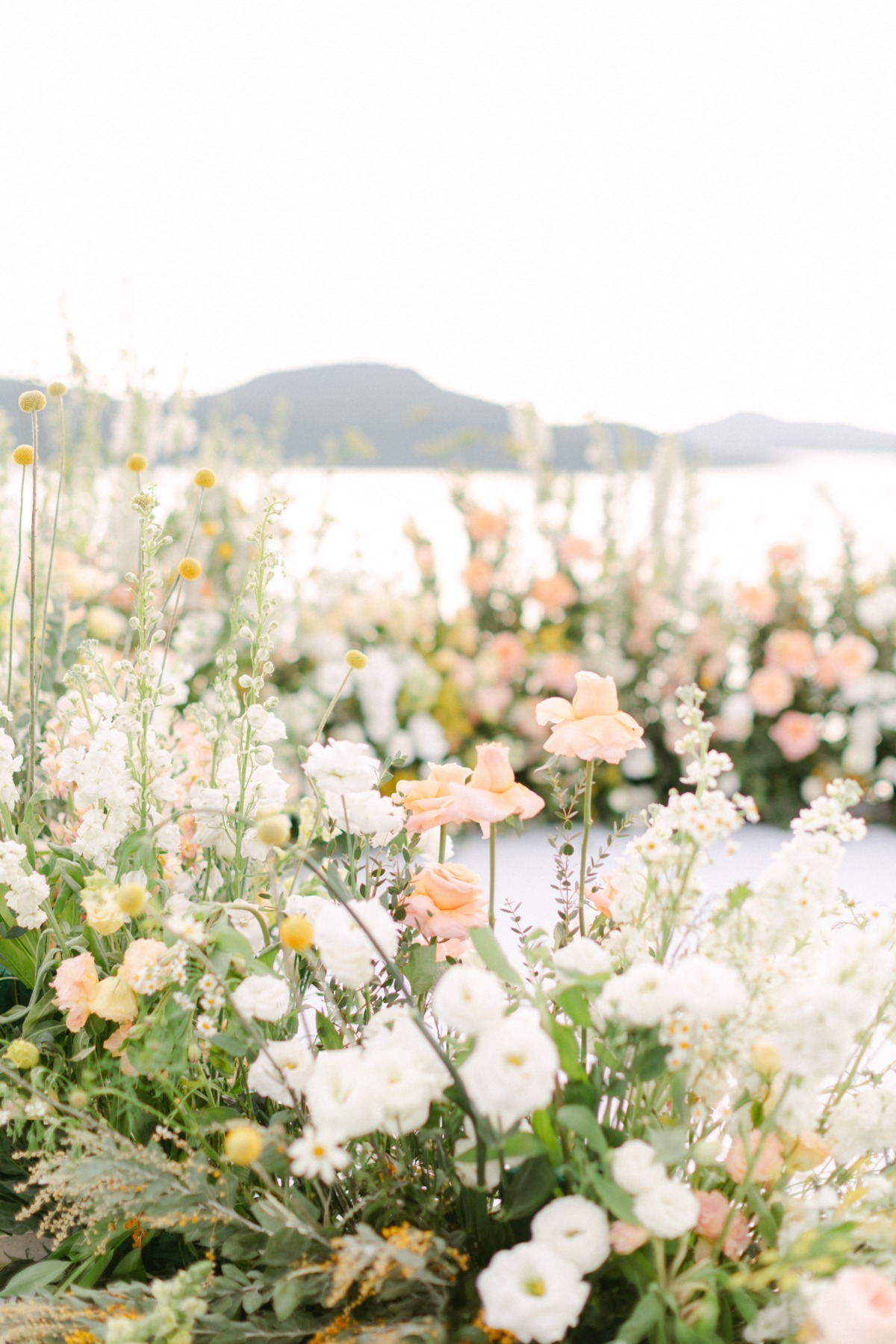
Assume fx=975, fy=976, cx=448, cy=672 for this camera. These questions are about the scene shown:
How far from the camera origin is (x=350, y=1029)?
0.70 metres

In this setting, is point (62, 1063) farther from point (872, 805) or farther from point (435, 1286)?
point (872, 805)

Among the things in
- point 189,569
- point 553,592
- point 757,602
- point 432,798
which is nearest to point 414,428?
point 553,592

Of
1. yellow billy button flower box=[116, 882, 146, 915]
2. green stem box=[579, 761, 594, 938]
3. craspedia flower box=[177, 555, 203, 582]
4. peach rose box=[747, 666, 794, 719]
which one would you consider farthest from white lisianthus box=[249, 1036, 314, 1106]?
peach rose box=[747, 666, 794, 719]

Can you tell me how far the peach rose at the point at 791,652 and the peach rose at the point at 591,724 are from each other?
90.3 inches

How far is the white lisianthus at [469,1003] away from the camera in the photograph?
0.48 meters

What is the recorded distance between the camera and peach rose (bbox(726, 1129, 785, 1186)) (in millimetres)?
553

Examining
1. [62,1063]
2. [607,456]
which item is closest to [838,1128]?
[62,1063]

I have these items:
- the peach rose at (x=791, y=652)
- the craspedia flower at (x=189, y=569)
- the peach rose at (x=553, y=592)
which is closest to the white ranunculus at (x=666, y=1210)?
the craspedia flower at (x=189, y=569)

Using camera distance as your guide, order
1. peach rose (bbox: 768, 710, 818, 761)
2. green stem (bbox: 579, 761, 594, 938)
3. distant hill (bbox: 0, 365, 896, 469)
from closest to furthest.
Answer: green stem (bbox: 579, 761, 594, 938)
distant hill (bbox: 0, 365, 896, 469)
peach rose (bbox: 768, 710, 818, 761)

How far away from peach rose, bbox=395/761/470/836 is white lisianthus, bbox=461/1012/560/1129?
270mm

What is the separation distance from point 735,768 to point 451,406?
1711 millimetres

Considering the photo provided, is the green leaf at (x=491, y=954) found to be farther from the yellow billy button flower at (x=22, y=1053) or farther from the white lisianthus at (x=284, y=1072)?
the yellow billy button flower at (x=22, y=1053)

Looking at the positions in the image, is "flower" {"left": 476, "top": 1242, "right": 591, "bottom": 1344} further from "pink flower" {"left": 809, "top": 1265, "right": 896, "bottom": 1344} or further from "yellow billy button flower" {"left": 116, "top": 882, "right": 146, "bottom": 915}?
"yellow billy button flower" {"left": 116, "top": 882, "right": 146, "bottom": 915}

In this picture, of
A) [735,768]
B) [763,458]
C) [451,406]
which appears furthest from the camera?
[763,458]
